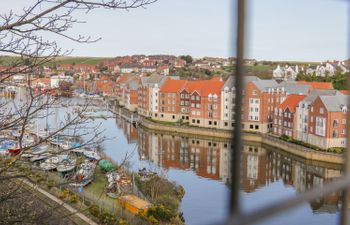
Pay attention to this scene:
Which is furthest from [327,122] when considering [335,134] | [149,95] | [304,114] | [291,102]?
[149,95]

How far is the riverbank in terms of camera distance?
37.9ft

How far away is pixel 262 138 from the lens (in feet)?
47.1

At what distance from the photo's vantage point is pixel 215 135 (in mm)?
15492

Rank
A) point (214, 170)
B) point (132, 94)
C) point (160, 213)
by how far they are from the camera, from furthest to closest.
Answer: point (132, 94)
point (214, 170)
point (160, 213)

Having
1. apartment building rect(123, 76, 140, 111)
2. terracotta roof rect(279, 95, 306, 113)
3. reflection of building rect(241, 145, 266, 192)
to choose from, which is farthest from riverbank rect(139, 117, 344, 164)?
apartment building rect(123, 76, 140, 111)

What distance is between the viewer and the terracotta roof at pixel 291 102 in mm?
14539

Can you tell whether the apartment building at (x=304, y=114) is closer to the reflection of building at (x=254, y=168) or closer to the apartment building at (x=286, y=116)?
the apartment building at (x=286, y=116)

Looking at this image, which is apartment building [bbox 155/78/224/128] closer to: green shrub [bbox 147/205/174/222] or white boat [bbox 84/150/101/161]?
green shrub [bbox 147/205/174/222]

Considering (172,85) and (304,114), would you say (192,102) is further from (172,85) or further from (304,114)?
(304,114)

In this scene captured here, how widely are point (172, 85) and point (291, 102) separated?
6.25m

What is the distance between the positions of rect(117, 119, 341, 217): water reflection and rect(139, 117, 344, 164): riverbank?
0.67 feet

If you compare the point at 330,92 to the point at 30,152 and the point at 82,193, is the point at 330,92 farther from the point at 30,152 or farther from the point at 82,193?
the point at 30,152

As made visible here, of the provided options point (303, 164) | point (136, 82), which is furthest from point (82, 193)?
point (136, 82)

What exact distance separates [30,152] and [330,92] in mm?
12457
